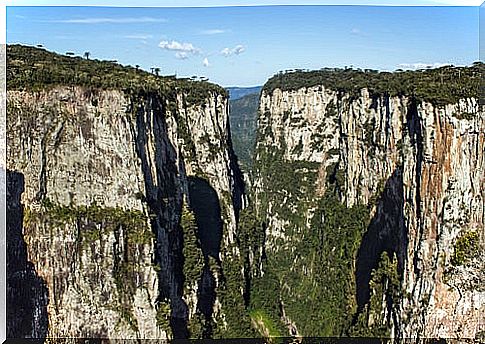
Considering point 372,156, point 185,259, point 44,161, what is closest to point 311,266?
point 372,156

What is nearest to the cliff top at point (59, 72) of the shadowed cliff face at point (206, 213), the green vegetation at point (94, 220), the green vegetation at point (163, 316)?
the green vegetation at point (94, 220)

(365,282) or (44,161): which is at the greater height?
(44,161)

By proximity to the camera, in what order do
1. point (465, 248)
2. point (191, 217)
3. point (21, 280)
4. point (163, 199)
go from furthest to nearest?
1. point (191, 217)
2. point (163, 199)
3. point (465, 248)
4. point (21, 280)

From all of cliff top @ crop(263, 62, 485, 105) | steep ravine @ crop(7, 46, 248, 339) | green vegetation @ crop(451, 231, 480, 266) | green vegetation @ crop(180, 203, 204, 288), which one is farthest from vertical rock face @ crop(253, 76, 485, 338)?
steep ravine @ crop(7, 46, 248, 339)

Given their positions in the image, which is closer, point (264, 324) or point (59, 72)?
point (59, 72)

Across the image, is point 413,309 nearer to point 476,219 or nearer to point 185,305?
point 476,219

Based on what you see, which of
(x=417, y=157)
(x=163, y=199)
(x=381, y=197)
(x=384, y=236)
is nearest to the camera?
(x=417, y=157)

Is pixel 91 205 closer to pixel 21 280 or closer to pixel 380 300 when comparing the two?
pixel 21 280

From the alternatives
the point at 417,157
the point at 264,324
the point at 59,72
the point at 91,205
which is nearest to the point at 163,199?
the point at 91,205
